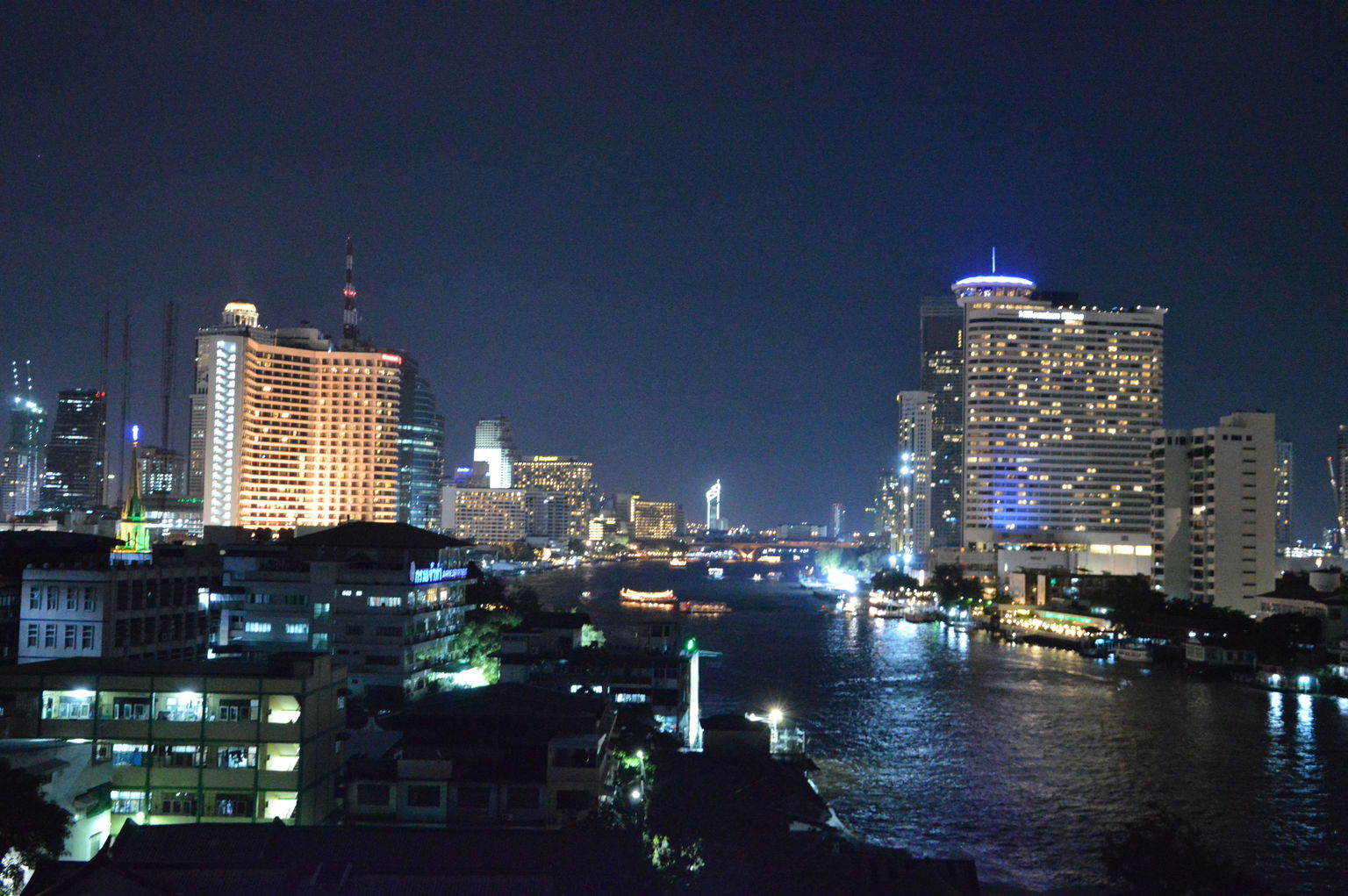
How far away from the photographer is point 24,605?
16516mm

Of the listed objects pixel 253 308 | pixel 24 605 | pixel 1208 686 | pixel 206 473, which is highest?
pixel 253 308

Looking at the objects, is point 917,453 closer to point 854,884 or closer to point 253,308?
point 253,308

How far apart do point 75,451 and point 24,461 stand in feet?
29.8

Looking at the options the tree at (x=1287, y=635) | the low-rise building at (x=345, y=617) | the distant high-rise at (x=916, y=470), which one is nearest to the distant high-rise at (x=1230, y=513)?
the tree at (x=1287, y=635)

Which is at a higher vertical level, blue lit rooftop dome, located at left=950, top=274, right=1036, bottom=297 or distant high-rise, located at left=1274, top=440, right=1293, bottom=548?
blue lit rooftop dome, located at left=950, top=274, right=1036, bottom=297

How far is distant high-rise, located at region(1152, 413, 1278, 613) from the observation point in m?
35.8

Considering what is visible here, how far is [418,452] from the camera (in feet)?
210

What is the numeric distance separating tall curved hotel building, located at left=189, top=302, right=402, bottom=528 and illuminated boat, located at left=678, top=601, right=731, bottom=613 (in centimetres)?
1332

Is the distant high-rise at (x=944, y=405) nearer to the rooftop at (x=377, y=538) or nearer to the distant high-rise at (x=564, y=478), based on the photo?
the distant high-rise at (x=564, y=478)

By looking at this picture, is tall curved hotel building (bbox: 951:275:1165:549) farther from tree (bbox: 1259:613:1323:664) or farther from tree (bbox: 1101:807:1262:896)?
tree (bbox: 1101:807:1262:896)

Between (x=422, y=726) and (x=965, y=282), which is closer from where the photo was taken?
(x=422, y=726)

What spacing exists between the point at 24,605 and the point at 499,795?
32.0ft

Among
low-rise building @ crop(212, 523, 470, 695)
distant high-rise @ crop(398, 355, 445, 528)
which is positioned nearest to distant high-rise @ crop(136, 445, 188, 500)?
distant high-rise @ crop(398, 355, 445, 528)

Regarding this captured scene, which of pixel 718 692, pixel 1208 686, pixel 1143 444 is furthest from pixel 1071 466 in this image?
pixel 718 692
